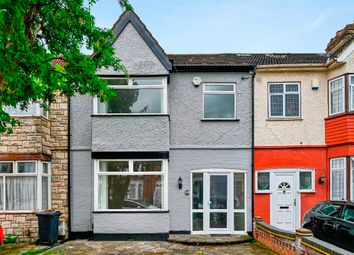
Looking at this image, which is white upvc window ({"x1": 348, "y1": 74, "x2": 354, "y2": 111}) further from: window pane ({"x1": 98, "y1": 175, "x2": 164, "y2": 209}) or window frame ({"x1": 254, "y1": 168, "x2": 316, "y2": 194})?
window pane ({"x1": 98, "y1": 175, "x2": 164, "y2": 209})

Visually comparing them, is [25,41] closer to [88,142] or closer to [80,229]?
[88,142]

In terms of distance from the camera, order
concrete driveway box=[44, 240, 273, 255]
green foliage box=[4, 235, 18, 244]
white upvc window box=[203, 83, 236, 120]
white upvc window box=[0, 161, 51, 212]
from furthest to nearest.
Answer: white upvc window box=[203, 83, 236, 120] → white upvc window box=[0, 161, 51, 212] → green foliage box=[4, 235, 18, 244] → concrete driveway box=[44, 240, 273, 255]

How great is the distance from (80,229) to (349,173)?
10.5 meters

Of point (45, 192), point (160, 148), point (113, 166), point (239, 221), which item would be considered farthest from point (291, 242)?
point (45, 192)

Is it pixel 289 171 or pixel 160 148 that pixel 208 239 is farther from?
pixel 289 171

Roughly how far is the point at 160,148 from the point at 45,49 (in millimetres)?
5847

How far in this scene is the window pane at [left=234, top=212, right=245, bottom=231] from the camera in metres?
14.0

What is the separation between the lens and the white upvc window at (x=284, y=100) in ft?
47.5

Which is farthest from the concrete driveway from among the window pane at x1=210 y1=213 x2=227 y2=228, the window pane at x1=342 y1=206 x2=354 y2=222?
the window pane at x1=342 y1=206 x2=354 y2=222

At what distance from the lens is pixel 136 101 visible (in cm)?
1391

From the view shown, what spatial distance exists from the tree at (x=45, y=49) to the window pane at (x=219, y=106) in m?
4.96

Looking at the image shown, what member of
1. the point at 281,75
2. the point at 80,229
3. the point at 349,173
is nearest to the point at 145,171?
the point at 80,229

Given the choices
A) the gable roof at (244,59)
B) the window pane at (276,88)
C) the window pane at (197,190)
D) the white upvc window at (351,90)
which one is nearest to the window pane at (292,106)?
the window pane at (276,88)

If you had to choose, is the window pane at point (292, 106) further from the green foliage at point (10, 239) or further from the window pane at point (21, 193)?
the green foliage at point (10, 239)
